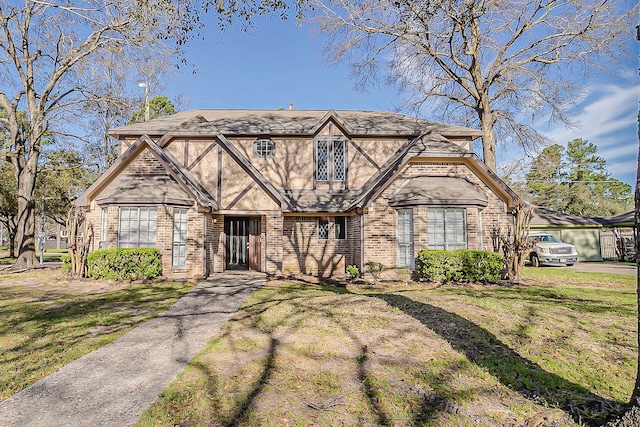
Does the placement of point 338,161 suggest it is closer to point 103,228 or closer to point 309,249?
point 309,249

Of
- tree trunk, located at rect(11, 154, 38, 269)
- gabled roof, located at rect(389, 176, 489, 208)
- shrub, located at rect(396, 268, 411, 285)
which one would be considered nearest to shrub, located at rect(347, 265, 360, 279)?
shrub, located at rect(396, 268, 411, 285)

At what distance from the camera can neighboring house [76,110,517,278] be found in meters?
13.0

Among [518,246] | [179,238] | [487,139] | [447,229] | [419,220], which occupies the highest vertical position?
[487,139]

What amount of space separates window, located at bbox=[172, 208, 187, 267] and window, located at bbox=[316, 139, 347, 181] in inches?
242

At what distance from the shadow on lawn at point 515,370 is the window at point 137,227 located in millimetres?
9945

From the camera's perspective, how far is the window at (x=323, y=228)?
15672 mm

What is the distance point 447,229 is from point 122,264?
38.3 ft

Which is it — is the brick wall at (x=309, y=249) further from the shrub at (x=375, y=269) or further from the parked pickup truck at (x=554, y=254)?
the parked pickup truck at (x=554, y=254)

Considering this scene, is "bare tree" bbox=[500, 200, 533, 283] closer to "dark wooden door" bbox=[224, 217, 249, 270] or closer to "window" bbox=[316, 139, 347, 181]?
"window" bbox=[316, 139, 347, 181]

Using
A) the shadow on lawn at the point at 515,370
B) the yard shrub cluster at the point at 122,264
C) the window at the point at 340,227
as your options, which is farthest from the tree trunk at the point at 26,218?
the shadow on lawn at the point at 515,370

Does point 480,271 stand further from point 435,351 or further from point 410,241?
point 435,351

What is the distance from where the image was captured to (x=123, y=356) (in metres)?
5.42

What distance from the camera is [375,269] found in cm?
1270

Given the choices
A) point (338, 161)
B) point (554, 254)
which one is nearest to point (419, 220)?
point (338, 161)
